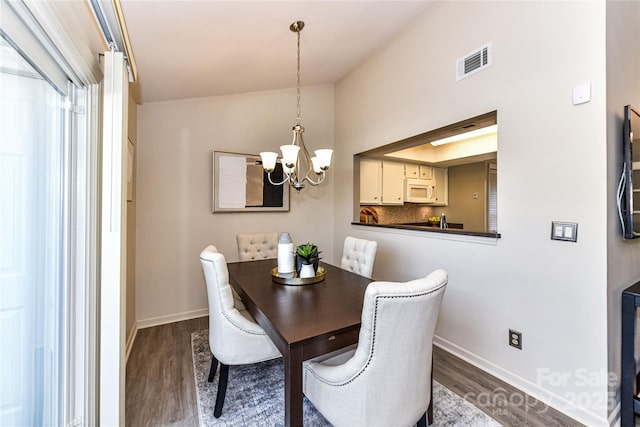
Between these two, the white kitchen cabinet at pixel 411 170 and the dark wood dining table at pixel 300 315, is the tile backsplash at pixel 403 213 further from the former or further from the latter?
the dark wood dining table at pixel 300 315

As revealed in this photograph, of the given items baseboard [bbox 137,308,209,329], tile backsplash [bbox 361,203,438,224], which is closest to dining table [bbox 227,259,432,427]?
baseboard [bbox 137,308,209,329]

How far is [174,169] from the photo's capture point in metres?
3.19

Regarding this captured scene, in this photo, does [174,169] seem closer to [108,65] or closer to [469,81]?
[108,65]

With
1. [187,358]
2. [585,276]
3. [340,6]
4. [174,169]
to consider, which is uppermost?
[340,6]

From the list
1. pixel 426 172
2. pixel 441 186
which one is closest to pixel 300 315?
pixel 426 172

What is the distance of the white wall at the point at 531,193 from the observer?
5.30 ft

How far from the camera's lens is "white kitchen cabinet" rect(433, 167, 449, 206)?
5056 millimetres

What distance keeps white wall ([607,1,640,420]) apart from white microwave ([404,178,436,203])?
2.78 metres

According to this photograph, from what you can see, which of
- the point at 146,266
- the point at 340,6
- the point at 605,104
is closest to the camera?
the point at 605,104

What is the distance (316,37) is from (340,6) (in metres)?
0.46

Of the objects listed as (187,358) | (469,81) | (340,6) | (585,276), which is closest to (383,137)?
(469,81)

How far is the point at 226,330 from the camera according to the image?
165 centimetres

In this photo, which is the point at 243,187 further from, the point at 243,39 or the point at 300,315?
the point at 300,315

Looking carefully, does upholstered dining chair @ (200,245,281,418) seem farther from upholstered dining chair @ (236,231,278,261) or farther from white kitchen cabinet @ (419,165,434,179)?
white kitchen cabinet @ (419,165,434,179)
